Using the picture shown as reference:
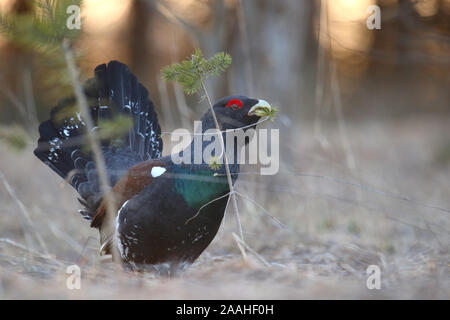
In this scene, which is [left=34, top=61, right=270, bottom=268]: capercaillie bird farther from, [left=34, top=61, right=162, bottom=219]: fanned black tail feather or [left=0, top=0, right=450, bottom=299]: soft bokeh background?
[left=0, top=0, right=450, bottom=299]: soft bokeh background

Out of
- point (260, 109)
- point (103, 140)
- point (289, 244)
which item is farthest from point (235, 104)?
point (289, 244)

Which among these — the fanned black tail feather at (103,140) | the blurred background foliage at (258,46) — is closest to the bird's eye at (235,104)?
the blurred background foliage at (258,46)

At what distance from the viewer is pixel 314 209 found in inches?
235

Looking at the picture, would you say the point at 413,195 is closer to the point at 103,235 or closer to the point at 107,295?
the point at 103,235

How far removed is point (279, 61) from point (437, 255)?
10.6 ft

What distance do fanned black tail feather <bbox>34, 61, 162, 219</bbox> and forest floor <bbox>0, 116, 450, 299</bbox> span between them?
27 centimetres

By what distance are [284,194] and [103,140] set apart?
2653 millimetres

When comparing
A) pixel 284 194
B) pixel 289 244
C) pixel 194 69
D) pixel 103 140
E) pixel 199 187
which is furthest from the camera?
pixel 284 194

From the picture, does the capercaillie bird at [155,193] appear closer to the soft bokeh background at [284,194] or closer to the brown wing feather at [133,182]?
the brown wing feather at [133,182]

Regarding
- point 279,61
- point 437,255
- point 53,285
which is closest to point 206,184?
point 53,285

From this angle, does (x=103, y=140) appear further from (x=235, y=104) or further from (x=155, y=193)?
(x=235, y=104)

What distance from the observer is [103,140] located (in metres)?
4.40

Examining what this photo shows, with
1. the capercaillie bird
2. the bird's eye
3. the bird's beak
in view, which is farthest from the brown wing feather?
the bird's beak

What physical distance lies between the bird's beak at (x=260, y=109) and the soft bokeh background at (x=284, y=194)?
0.52m
